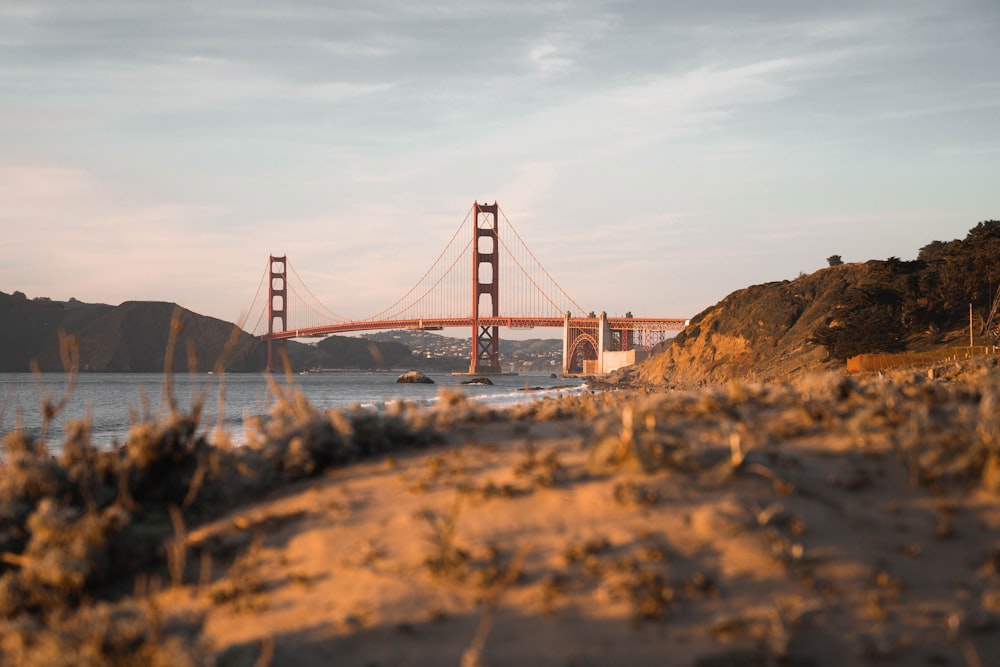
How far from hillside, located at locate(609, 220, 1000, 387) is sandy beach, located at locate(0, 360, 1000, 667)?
111ft

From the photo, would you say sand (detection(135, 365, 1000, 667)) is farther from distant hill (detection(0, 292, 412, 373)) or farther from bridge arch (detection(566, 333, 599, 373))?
Result: distant hill (detection(0, 292, 412, 373))

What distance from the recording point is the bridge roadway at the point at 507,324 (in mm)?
98188

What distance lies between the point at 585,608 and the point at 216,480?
3984mm

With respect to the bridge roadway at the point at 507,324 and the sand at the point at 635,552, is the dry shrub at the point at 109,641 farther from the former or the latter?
the bridge roadway at the point at 507,324

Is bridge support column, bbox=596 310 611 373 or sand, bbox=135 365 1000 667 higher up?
bridge support column, bbox=596 310 611 373

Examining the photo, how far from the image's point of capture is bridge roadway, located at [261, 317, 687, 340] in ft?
322

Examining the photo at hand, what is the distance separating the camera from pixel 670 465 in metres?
6.87

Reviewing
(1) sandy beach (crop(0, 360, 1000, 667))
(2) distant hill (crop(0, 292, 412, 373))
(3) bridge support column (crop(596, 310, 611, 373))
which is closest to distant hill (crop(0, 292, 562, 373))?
(2) distant hill (crop(0, 292, 412, 373))

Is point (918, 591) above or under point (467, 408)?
under

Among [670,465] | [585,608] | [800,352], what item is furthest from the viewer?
[800,352]

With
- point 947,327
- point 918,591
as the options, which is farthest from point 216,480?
point 947,327

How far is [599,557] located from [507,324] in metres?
97.2

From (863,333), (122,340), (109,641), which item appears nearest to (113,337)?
(122,340)

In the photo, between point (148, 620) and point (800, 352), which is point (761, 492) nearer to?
point (148, 620)
